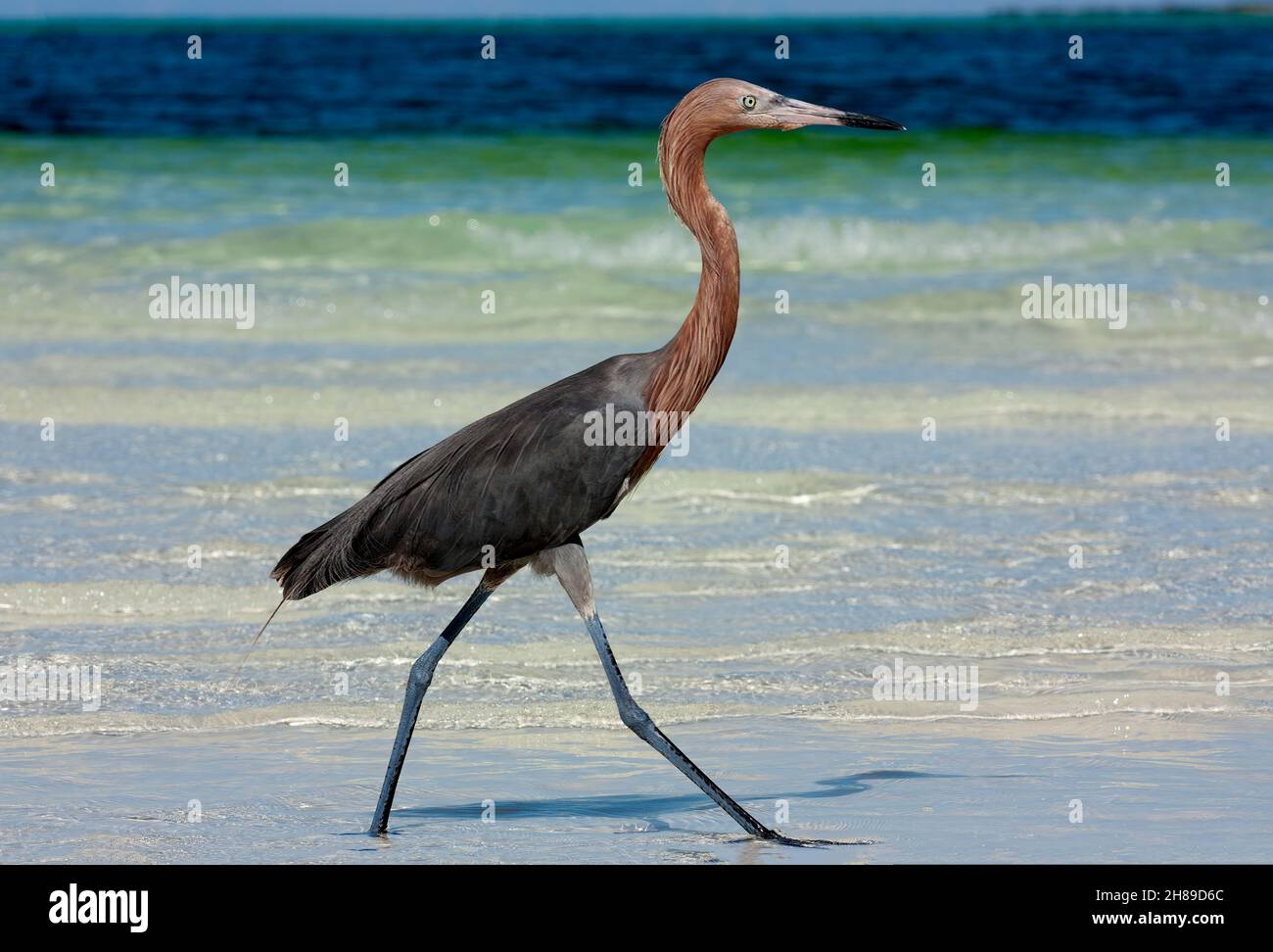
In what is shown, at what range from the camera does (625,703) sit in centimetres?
448

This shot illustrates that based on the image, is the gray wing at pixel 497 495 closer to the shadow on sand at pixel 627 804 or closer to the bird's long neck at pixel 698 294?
the bird's long neck at pixel 698 294

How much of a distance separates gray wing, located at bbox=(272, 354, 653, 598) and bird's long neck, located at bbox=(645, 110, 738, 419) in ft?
0.23

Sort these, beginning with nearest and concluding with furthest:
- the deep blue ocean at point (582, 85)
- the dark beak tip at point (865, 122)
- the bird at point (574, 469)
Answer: the dark beak tip at point (865, 122) < the bird at point (574, 469) < the deep blue ocean at point (582, 85)

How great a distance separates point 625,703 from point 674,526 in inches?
119

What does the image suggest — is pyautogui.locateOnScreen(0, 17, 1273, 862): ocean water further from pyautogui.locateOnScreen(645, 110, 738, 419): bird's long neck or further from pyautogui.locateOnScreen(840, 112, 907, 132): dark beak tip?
pyautogui.locateOnScreen(840, 112, 907, 132): dark beak tip

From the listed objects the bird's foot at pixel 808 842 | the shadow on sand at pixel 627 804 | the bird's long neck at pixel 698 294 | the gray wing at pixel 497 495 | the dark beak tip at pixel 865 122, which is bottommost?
the bird's foot at pixel 808 842

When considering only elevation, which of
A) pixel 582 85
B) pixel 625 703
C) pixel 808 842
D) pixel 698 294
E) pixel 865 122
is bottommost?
pixel 808 842

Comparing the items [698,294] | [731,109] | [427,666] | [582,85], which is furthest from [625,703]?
[582,85]

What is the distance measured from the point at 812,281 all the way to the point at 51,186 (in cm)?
893

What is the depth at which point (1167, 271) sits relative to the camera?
14.5 metres

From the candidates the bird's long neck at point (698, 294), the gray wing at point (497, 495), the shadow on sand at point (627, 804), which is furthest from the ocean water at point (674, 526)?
the bird's long neck at point (698, 294)

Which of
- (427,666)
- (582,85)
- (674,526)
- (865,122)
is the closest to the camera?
(865,122)

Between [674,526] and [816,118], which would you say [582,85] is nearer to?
[674,526]

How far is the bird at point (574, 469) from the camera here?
4.41m
